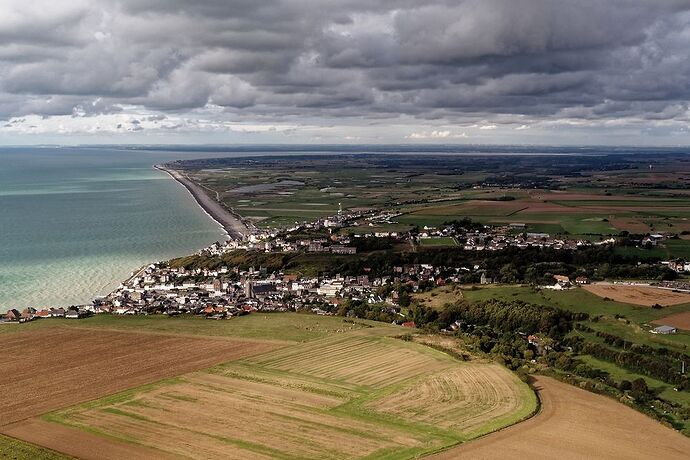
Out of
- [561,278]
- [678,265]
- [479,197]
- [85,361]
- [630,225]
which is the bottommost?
[85,361]

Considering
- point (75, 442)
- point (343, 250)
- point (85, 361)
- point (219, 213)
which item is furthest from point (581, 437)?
point (219, 213)

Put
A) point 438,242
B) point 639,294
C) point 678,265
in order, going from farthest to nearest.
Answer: point 438,242
point 678,265
point 639,294

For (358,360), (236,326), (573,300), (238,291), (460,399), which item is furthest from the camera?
(238,291)

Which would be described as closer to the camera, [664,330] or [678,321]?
[664,330]

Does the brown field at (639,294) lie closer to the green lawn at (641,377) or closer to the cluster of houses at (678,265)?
the cluster of houses at (678,265)

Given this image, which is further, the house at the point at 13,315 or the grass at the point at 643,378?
the house at the point at 13,315

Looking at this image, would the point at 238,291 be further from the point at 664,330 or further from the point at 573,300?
the point at 664,330

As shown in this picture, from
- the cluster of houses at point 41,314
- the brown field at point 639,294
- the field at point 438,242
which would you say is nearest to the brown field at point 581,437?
the brown field at point 639,294

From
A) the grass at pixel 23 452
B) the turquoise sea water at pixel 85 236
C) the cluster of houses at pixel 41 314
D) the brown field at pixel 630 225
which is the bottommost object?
the grass at pixel 23 452
